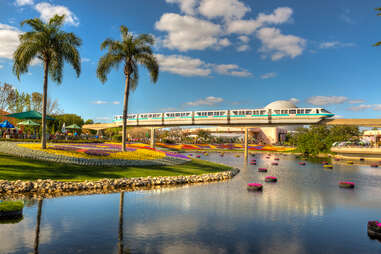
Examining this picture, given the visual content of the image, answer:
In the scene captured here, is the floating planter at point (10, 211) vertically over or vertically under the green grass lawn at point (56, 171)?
under

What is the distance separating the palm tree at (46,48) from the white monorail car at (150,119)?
44303mm

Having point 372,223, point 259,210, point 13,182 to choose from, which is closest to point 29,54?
point 13,182

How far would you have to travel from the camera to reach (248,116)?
6244 cm

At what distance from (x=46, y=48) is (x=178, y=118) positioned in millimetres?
44744

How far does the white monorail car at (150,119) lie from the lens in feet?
238

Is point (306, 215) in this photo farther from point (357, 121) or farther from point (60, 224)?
point (357, 121)

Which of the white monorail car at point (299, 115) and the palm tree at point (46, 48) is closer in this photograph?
the palm tree at point (46, 48)

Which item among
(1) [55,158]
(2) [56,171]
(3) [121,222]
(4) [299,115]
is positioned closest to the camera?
(3) [121,222]

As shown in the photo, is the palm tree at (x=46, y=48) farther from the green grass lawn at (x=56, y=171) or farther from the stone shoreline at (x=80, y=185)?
the stone shoreline at (x=80, y=185)

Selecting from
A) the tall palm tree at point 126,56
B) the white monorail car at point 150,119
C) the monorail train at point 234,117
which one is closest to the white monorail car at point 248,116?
the monorail train at point 234,117

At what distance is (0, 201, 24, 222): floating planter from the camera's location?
495 inches

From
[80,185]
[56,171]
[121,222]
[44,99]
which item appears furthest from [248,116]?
[121,222]

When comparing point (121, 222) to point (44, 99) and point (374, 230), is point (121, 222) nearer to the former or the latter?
point (374, 230)

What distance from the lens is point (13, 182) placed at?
57.9ft
